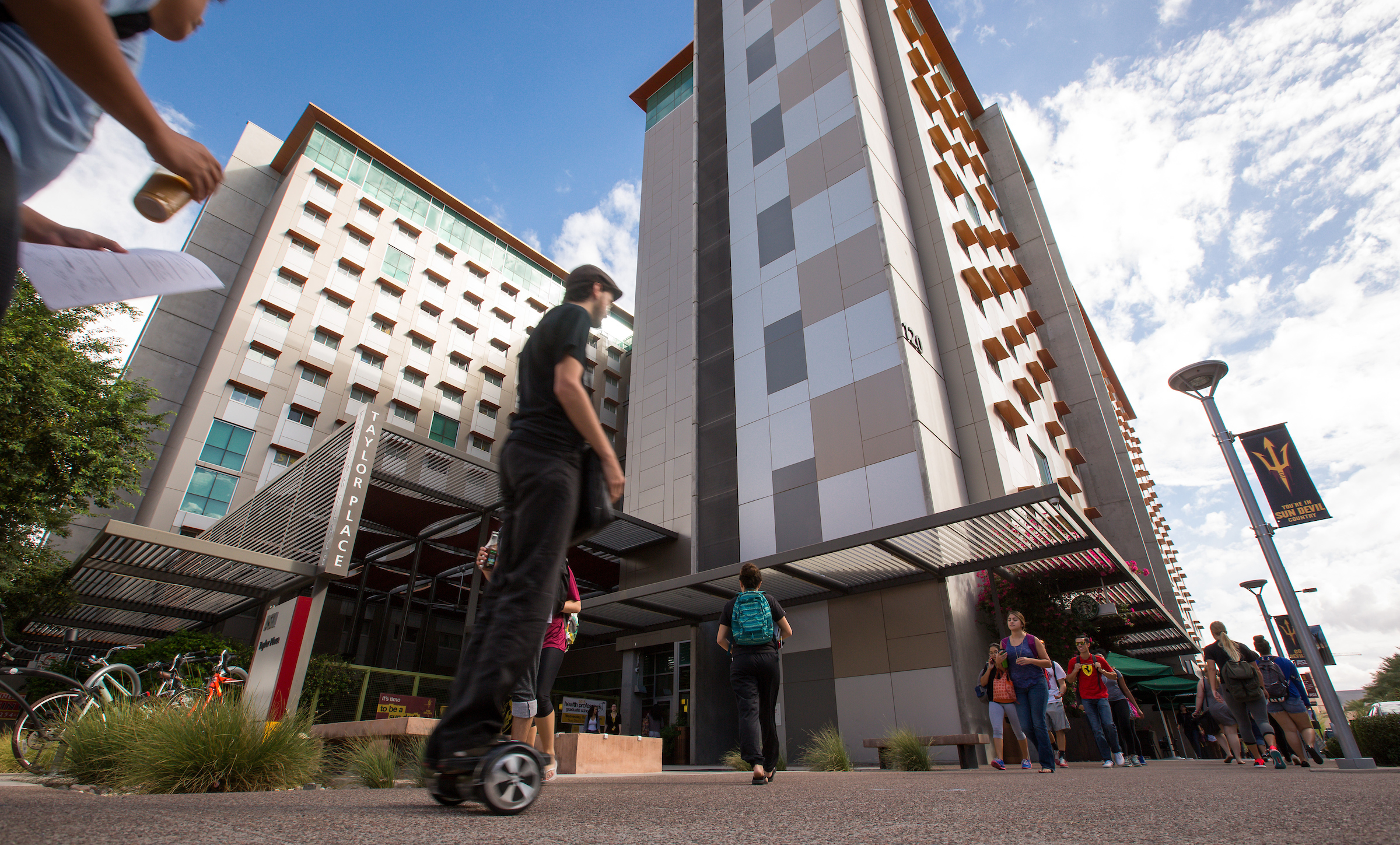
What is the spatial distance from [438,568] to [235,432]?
40.1 ft

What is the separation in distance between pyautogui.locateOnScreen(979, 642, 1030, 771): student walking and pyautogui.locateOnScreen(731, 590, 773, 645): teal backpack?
343 centimetres

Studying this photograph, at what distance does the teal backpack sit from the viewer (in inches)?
190

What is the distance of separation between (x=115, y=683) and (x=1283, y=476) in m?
14.5

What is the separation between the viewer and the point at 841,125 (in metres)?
18.8

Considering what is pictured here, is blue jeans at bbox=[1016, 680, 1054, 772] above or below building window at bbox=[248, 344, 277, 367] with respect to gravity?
below

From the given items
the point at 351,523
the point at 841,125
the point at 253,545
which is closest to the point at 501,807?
the point at 351,523

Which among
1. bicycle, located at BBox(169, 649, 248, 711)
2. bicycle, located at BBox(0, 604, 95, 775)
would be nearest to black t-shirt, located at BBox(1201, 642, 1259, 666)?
bicycle, located at BBox(169, 649, 248, 711)

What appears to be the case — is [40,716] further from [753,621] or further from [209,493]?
[209,493]

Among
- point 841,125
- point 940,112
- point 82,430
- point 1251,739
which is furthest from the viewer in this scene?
point 940,112

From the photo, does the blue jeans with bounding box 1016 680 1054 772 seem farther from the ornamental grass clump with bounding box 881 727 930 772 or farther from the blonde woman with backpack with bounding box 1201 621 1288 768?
the blonde woman with backpack with bounding box 1201 621 1288 768

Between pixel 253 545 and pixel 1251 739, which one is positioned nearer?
pixel 1251 739

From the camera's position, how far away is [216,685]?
25.6ft

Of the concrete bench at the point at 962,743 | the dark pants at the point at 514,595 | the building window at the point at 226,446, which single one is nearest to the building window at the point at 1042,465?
the concrete bench at the point at 962,743

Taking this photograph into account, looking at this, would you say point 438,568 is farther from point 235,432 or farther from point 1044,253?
point 1044,253
